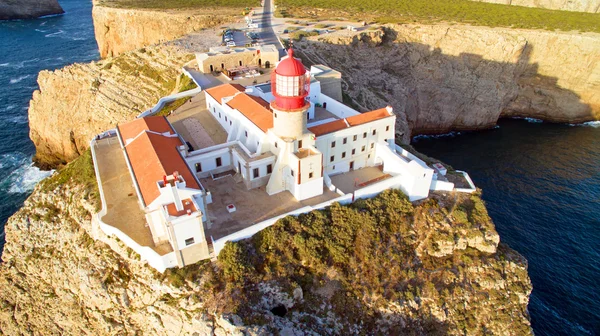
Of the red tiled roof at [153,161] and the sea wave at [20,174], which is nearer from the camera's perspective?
the red tiled roof at [153,161]

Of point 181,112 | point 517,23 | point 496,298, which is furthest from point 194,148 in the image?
point 517,23

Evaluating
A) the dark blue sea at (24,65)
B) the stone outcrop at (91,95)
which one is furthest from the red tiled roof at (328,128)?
the dark blue sea at (24,65)

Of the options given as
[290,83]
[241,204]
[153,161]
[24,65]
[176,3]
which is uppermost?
[290,83]

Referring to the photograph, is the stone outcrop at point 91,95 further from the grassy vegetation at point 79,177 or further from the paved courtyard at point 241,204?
the paved courtyard at point 241,204

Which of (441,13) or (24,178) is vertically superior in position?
(441,13)

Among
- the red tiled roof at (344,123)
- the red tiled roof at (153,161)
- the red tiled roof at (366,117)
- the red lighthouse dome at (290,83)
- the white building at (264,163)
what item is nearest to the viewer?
the white building at (264,163)

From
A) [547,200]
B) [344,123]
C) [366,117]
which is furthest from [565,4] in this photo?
[344,123]

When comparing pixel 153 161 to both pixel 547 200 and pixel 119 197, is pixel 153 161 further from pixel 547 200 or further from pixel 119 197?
pixel 547 200

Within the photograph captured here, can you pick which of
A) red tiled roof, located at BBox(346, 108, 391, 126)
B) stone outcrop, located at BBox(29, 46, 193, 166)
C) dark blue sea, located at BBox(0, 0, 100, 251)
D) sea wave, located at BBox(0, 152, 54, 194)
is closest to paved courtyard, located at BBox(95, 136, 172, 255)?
red tiled roof, located at BBox(346, 108, 391, 126)
